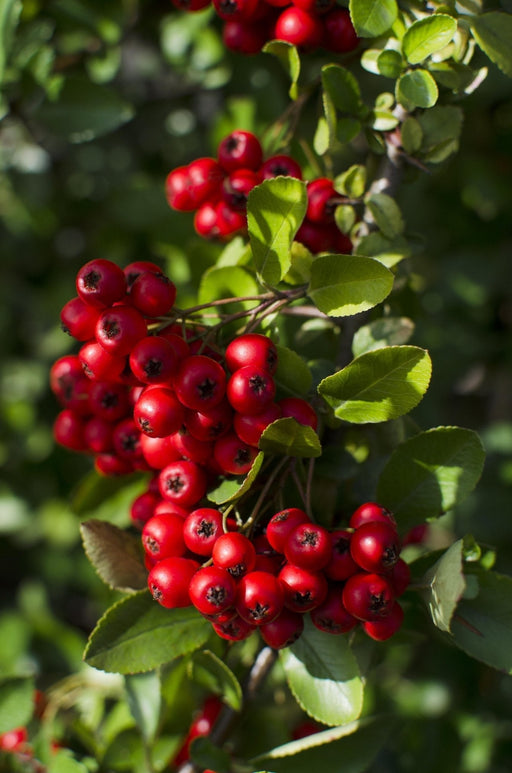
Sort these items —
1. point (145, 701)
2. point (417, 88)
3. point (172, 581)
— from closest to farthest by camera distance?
point (172, 581) → point (417, 88) → point (145, 701)

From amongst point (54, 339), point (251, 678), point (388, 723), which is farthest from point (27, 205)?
point (388, 723)

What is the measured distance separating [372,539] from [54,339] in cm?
287

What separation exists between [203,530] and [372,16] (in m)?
1.15

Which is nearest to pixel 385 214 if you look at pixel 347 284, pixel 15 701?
pixel 347 284

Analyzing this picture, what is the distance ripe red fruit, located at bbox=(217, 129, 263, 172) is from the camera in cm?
177

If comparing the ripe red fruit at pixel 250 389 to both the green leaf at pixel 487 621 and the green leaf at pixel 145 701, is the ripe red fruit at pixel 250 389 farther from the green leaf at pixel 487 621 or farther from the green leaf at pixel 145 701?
the green leaf at pixel 145 701

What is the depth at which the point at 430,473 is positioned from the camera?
1.62 m

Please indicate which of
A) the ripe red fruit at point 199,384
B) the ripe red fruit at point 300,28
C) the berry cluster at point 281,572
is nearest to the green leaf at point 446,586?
the berry cluster at point 281,572

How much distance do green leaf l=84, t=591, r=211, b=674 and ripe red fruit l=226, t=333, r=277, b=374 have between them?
0.59 meters

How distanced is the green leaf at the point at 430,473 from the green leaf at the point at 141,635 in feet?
1.78

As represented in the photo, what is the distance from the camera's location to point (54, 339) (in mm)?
3861

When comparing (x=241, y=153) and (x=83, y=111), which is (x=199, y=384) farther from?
(x=83, y=111)

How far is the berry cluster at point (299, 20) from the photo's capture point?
168cm

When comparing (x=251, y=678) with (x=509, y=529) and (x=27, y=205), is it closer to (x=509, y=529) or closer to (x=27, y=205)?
(x=509, y=529)
